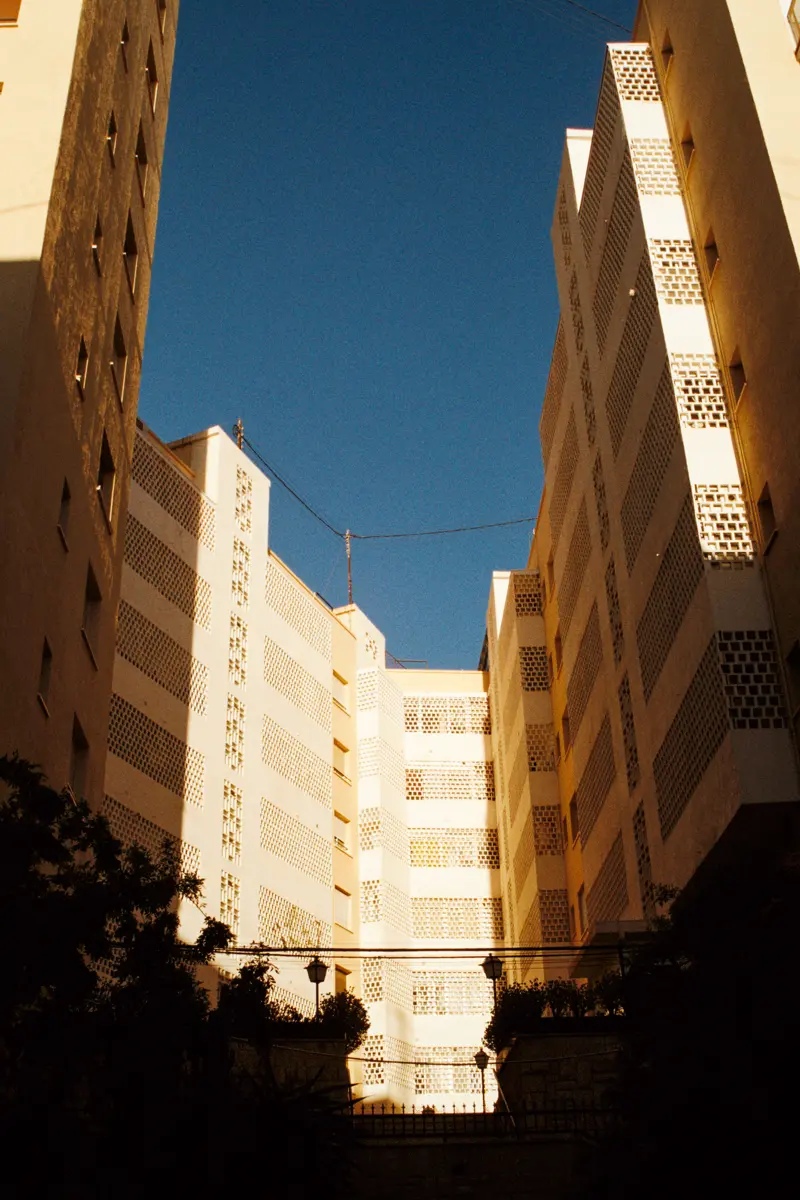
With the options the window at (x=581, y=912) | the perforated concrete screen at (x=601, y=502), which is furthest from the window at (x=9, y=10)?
the window at (x=581, y=912)

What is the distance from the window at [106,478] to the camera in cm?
2092

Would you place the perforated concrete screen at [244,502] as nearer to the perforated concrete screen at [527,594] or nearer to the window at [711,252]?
the perforated concrete screen at [527,594]

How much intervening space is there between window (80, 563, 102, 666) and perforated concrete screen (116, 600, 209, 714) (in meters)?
9.17

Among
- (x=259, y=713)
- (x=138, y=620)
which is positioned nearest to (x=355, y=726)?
(x=259, y=713)

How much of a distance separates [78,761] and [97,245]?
7761mm

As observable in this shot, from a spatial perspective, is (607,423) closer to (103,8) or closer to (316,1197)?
(103,8)

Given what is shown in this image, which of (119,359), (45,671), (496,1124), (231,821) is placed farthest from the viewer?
(231,821)

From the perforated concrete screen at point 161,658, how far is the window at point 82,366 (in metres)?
10.6

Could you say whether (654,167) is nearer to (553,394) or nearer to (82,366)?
(553,394)

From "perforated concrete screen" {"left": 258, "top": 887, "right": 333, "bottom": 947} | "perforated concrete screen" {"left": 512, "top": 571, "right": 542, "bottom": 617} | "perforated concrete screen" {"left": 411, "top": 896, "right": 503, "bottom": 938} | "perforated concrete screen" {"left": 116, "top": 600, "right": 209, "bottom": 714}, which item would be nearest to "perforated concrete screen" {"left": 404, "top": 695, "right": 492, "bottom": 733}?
"perforated concrete screen" {"left": 411, "top": 896, "right": 503, "bottom": 938}

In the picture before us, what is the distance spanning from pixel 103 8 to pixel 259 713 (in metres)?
19.3

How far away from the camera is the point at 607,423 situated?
90.7 feet

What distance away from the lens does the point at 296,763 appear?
38.3 metres

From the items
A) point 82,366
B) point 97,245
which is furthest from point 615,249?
point 82,366
